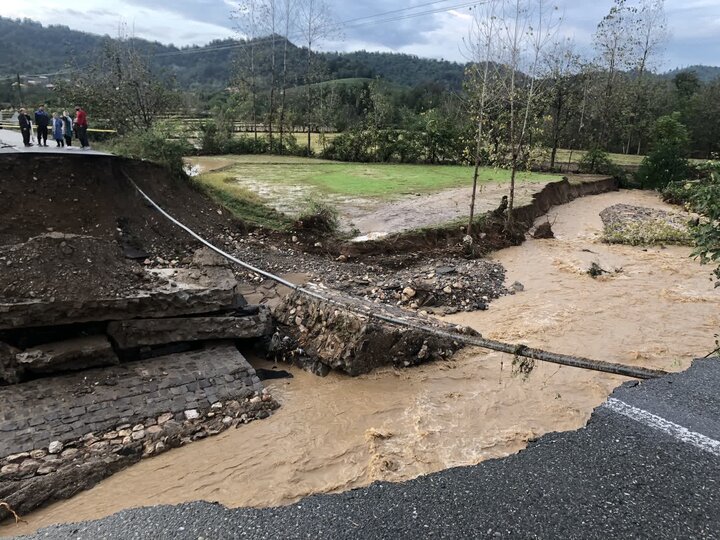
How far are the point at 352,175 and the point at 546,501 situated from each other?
16.2 meters

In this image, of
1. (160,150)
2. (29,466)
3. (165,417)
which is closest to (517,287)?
(165,417)

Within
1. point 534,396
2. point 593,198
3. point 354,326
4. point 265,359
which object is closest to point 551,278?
point 534,396

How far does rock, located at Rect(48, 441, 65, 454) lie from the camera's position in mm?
4957

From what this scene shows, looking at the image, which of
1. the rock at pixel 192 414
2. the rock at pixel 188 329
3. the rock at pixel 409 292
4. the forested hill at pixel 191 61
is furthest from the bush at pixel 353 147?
the forested hill at pixel 191 61

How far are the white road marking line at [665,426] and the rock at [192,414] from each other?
171 inches

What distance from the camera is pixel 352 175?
1845 cm

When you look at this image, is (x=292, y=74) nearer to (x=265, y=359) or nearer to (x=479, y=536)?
(x=265, y=359)

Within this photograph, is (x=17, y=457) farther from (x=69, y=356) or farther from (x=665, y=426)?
(x=665, y=426)

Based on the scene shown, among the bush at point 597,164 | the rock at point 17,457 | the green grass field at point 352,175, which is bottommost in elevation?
the rock at point 17,457

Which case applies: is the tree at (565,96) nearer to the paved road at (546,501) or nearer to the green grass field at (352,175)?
Answer: the green grass field at (352,175)

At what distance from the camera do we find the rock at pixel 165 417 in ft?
18.1

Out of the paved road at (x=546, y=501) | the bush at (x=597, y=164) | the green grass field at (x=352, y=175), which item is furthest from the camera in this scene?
the bush at (x=597, y=164)

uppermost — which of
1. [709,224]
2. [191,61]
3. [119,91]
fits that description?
[191,61]

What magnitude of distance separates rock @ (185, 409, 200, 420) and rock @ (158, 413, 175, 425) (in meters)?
0.16
